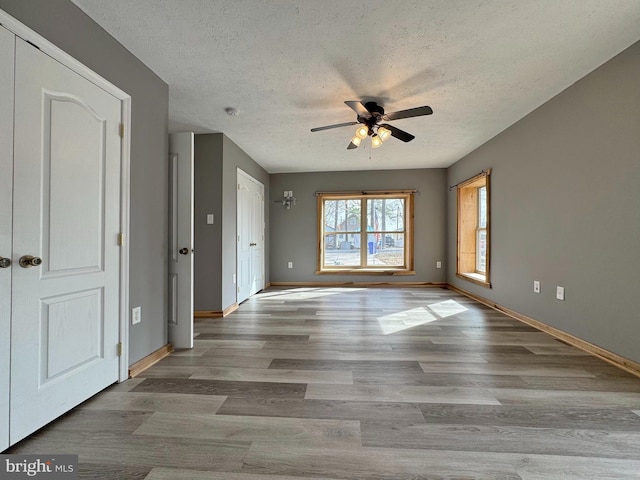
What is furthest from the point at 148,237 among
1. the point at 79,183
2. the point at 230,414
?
the point at 230,414

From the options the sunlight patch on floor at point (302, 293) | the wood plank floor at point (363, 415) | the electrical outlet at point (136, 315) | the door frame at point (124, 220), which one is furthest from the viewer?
the sunlight patch on floor at point (302, 293)

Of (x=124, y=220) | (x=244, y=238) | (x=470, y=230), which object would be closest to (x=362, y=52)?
(x=124, y=220)

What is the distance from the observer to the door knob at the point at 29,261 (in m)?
1.38

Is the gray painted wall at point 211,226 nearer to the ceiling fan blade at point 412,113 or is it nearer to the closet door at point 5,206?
the ceiling fan blade at point 412,113

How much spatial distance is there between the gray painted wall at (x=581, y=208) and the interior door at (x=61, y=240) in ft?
11.9

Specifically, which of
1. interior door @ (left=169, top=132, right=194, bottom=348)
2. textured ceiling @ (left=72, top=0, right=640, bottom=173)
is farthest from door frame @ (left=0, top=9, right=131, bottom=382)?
interior door @ (left=169, top=132, right=194, bottom=348)

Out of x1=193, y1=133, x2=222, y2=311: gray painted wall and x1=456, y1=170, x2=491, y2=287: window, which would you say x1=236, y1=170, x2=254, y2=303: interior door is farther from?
x1=456, y1=170, x2=491, y2=287: window

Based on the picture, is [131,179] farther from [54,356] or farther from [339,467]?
[339,467]

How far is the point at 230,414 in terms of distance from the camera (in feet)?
5.29

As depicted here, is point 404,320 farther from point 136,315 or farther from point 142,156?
point 142,156

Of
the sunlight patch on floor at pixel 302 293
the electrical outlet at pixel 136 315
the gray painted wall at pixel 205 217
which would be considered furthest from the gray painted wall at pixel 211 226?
the electrical outlet at pixel 136 315

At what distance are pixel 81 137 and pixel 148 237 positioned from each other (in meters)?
0.83

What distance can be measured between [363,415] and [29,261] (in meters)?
1.85

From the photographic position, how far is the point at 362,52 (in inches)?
84.4
